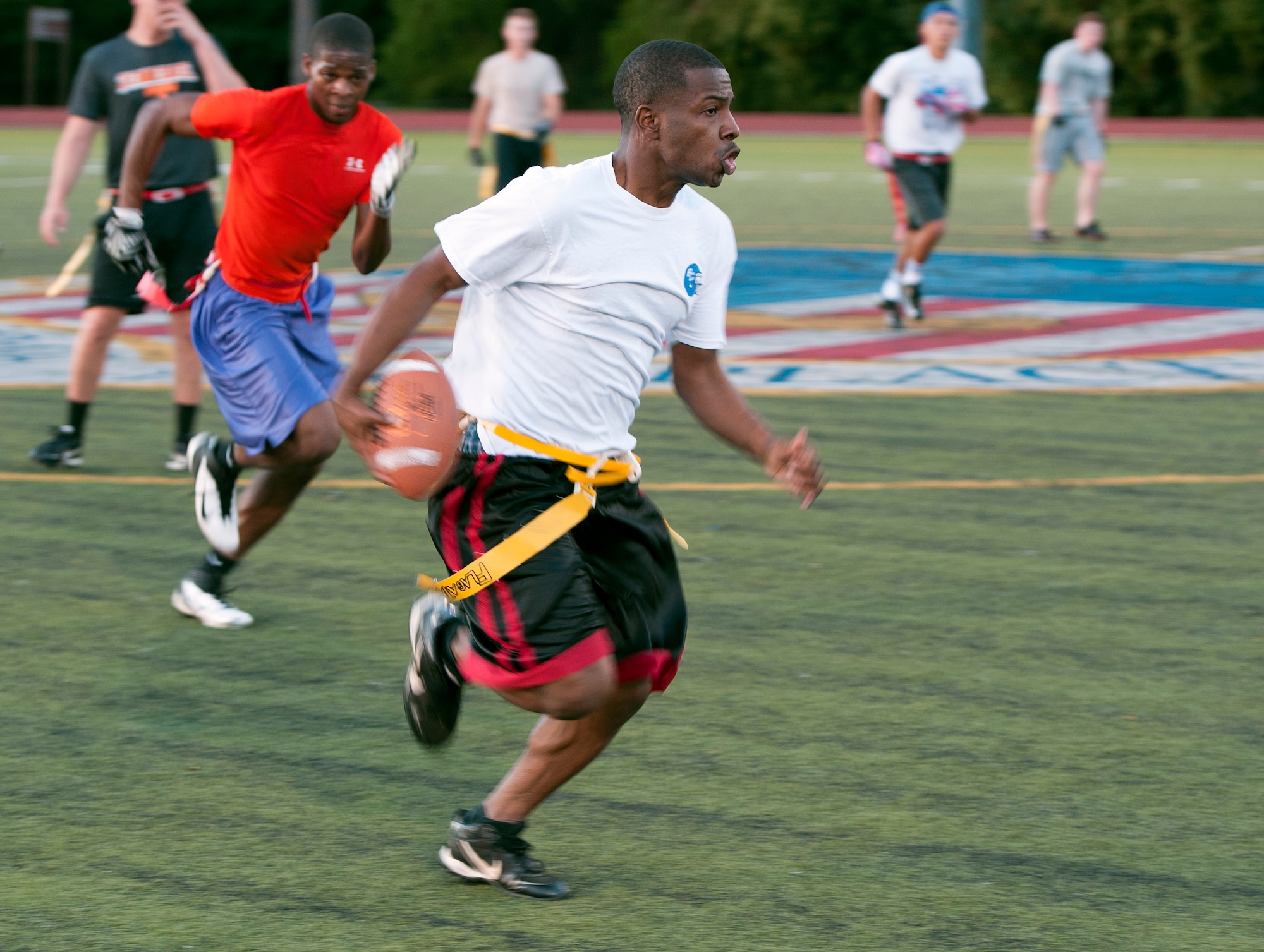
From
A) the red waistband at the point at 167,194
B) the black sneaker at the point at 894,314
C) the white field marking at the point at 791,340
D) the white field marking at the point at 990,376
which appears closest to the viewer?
the red waistband at the point at 167,194

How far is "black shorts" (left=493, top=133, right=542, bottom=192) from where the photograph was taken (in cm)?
1756

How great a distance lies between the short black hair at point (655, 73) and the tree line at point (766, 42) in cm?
3938

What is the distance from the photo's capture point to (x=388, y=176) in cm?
568

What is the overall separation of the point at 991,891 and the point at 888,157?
32.4 feet

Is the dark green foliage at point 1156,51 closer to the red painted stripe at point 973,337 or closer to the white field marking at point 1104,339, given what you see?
the red painted stripe at point 973,337

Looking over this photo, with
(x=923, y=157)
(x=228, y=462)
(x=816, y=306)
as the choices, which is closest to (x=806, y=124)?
(x=816, y=306)

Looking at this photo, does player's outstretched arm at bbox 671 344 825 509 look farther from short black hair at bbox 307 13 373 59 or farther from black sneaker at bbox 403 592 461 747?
short black hair at bbox 307 13 373 59

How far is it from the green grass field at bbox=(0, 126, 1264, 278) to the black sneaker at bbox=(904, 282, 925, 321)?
5.11 meters

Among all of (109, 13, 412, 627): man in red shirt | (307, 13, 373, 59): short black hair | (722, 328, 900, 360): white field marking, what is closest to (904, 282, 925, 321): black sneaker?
(722, 328, 900, 360): white field marking

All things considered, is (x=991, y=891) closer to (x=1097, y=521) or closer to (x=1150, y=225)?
(x=1097, y=521)

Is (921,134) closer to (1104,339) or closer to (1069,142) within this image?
(1104,339)

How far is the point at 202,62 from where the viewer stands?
8172 mm

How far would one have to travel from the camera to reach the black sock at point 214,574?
640cm

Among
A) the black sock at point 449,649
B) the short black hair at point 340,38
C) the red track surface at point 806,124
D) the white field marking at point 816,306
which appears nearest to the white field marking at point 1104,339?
the white field marking at point 816,306
